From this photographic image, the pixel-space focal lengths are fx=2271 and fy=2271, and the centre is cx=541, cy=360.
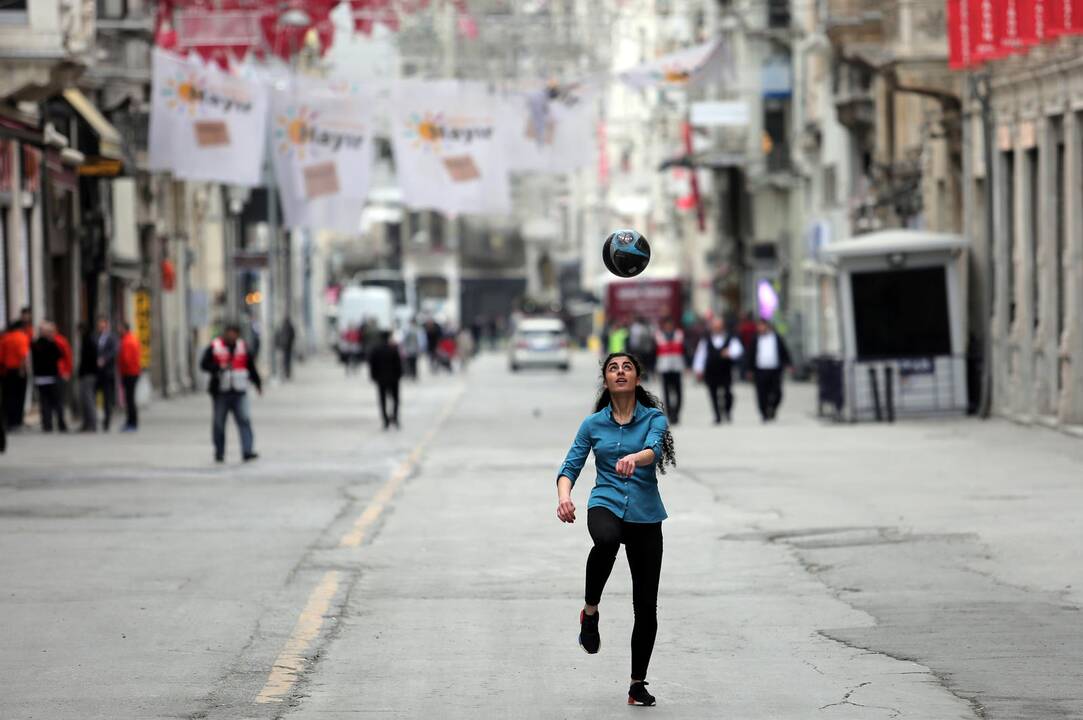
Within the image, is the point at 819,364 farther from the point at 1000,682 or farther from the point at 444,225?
the point at 444,225

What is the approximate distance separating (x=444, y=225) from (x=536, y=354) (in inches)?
2650

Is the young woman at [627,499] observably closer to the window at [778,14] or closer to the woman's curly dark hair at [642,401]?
the woman's curly dark hair at [642,401]

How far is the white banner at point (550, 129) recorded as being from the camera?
33.8 m

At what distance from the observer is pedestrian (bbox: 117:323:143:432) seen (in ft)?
108

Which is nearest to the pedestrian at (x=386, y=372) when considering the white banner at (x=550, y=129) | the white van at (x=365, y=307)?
the white banner at (x=550, y=129)

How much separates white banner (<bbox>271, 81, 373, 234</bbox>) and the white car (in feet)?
112

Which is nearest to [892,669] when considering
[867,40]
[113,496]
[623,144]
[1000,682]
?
[1000,682]

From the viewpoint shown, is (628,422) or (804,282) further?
(804,282)

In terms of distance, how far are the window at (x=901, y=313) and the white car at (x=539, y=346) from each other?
1384 inches

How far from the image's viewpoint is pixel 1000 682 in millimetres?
9625

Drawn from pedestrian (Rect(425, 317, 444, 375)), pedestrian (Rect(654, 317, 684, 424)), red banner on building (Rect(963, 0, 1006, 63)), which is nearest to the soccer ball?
red banner on building (Rect(963, 0, 1006, 63))

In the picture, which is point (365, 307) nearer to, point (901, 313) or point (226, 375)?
point (901, 313)

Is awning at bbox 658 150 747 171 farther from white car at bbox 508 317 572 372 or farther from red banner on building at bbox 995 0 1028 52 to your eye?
red banner on building at bbox 995 0 1028 52

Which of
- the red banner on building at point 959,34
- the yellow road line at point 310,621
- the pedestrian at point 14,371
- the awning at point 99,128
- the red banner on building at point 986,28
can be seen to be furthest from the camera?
the awning at point 99,128
